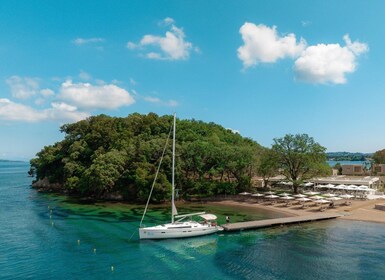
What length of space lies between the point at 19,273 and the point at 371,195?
64371mm

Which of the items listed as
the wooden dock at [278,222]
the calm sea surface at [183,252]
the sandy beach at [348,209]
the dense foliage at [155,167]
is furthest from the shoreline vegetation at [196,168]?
the wooden dock at [278,222]

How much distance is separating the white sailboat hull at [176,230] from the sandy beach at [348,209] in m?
18.1

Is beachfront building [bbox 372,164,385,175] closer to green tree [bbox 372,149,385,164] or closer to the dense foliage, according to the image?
green tree [bbox 372,149,385,164]

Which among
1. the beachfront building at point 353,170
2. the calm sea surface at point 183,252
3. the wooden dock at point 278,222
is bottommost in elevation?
the calm sea surface at point 183,252

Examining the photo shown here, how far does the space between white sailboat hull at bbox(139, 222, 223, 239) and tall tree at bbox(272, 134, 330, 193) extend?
33.1 m

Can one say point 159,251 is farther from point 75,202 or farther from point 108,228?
point 75,202

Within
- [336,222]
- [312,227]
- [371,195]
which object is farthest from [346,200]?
[312,227]

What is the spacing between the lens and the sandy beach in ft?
163

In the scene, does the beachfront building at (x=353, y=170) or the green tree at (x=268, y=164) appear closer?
the green tree at (x=268, y=164)

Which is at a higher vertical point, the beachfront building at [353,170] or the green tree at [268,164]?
the green tree at [268,164]

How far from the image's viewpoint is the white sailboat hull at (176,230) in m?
39.2

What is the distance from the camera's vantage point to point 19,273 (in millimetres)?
29344

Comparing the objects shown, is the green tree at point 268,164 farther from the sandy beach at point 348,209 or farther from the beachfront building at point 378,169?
the beachfront building at point 378,169

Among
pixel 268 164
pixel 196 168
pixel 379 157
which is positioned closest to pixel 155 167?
pixel 196 168
